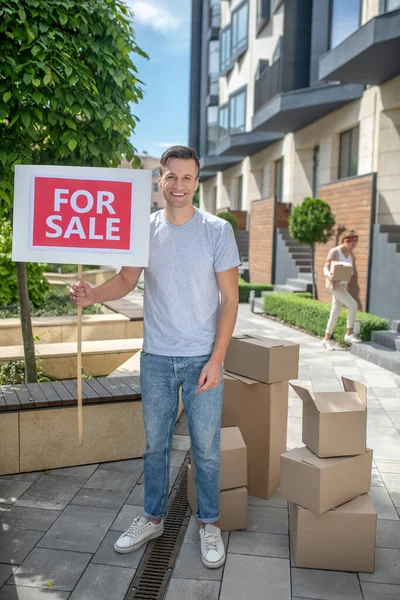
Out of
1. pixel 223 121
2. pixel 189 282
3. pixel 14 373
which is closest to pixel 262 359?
pixel 189 282

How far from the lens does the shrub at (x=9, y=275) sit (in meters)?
9.03

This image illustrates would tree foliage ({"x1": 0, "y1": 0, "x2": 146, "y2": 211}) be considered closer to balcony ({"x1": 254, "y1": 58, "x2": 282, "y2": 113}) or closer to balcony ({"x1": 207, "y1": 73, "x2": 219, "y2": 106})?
balcony ({"x1": 254, "y1": 58, "x2": 282, "y2": 113})

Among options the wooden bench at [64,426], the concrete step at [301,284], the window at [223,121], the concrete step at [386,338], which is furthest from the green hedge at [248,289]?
the wooden bench at [64,426]

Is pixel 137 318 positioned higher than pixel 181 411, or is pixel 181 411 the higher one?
pixel 137 318

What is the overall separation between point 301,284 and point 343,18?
737 centimetres

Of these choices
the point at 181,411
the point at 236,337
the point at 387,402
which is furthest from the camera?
the point at 387,402

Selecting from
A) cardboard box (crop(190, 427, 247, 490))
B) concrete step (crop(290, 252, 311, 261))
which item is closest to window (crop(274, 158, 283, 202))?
concrete step (crop(290, 252, 311, 261))

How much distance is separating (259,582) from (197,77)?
138 ft

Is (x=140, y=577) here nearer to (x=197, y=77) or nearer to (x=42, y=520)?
(x=42, y=520)

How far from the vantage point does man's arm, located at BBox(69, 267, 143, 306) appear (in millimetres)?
3350

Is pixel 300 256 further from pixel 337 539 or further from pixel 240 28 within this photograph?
pixel 337 539

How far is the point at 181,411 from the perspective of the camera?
593 centimetres

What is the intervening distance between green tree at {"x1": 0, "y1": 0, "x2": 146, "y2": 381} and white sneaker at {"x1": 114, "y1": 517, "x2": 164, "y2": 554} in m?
2.50

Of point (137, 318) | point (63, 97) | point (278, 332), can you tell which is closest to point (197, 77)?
point (278, 332)
